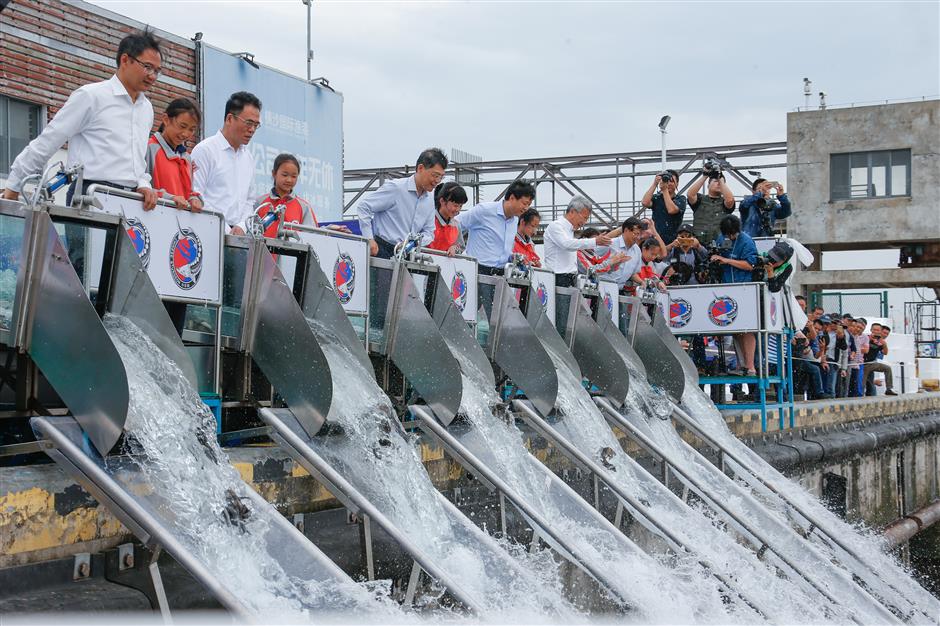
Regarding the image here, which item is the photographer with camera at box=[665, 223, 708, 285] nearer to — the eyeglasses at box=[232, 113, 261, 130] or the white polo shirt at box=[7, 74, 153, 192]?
the eyeglasses at box=[232, 113, 261, 130]

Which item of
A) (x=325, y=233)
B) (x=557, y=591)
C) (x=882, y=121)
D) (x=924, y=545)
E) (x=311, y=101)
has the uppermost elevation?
(x=882, y=121)

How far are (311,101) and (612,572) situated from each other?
40.3 ft

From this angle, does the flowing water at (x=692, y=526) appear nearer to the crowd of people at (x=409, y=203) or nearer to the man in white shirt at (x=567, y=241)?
the crowd of people at (x=409, y=203)

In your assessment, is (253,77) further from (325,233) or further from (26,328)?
(26,328)

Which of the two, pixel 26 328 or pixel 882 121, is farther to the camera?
pixel 882 121

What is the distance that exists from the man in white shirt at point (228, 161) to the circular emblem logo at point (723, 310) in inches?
229

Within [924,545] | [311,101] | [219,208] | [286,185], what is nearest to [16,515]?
[219,208]

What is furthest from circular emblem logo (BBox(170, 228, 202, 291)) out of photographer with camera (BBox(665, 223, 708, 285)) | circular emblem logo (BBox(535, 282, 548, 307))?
photographer with camera (BBox(665, 223, 708, 285))

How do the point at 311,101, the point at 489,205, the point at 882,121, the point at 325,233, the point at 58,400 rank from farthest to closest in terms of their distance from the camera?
1. the point at 882,121
2. the point at 311,101
3. the point at 489,205
4. the point at 325,233
5. the point at 58,400

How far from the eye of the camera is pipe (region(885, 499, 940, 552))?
533 inches

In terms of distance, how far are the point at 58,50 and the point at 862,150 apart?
26136 mm

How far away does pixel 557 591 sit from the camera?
5.29 meters

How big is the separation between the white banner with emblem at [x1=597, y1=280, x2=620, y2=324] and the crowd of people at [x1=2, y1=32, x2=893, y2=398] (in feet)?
0.57

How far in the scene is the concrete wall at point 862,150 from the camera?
32625 millimetres
